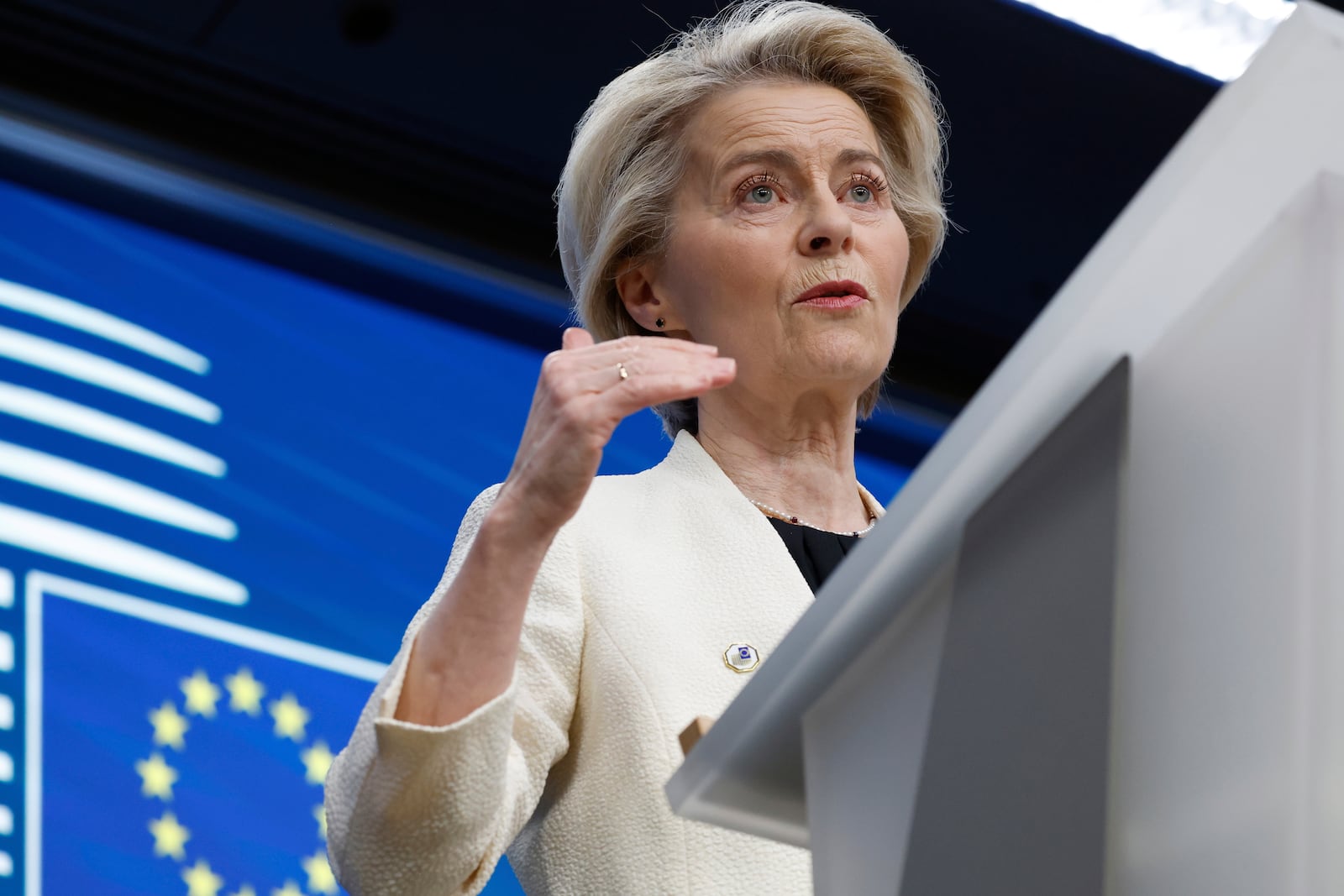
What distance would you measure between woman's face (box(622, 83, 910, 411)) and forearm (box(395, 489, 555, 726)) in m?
0.58

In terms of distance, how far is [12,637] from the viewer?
2.15m

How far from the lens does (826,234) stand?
5.01 feet

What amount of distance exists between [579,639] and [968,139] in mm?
2293

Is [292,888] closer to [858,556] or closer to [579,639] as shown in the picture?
[579,639]

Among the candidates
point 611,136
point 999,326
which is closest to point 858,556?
point 611,136

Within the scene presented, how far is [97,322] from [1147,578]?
7.02 feet

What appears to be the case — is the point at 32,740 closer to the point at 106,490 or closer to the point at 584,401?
the point at 106,490

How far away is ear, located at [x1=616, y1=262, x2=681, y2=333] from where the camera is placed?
5.52 ft

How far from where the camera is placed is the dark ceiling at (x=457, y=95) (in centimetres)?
281

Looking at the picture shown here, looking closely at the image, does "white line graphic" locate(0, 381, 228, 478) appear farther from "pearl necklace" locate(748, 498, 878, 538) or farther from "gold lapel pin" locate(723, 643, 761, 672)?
"gold lapel pin" locate(723, 643, 761, 672)

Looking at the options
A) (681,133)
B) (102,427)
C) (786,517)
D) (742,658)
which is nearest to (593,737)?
(742,658)

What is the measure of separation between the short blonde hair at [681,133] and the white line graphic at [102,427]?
33.8 inches

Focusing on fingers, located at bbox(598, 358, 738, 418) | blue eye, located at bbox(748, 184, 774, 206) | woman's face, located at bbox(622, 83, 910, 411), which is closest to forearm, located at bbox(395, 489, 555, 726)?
fingers, located at bbox(598, 358, 738, 418)

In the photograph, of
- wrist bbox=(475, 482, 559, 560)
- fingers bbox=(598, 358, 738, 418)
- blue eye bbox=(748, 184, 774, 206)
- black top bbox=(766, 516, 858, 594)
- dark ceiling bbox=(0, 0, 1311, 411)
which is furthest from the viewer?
dark ceiling bbox=(0, 0, 1311, 411)
